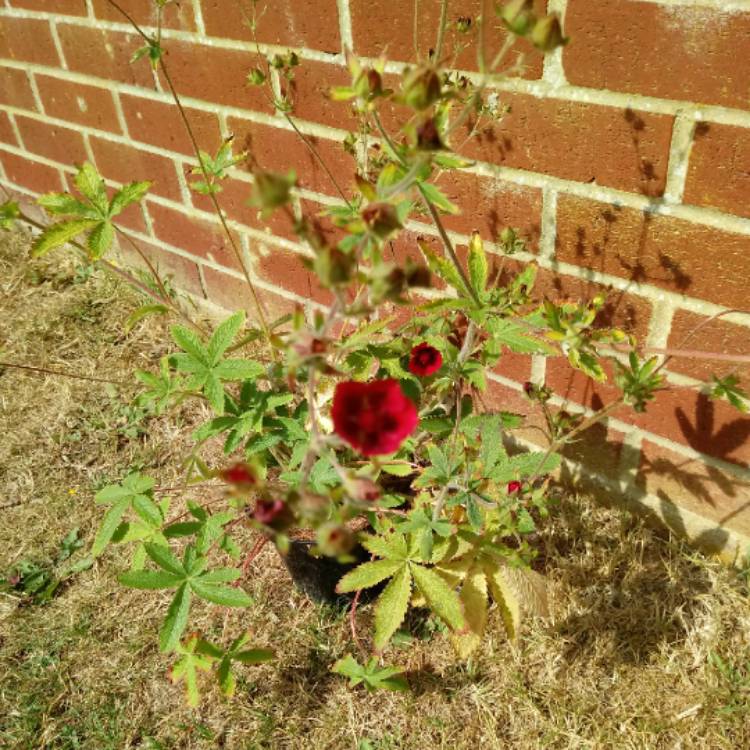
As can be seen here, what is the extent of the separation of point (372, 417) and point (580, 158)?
1.87 ft

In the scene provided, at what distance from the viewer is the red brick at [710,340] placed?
1.05 m

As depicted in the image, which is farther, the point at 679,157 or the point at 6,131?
the point at 6,131

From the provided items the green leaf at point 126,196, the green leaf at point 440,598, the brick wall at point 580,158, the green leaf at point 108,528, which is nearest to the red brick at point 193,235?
the brick wall at point 580,158

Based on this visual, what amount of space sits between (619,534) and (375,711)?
55 centimetres

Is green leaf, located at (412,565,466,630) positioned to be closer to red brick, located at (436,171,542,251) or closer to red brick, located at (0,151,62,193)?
red brick, located at (436,171,542,251)

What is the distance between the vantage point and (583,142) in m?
1.02

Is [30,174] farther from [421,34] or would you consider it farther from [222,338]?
[421,34]

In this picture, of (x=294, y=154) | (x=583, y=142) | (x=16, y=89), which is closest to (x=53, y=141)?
(x=16, y=89)

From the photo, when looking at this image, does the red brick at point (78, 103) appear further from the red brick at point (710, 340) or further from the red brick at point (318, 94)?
the red brick at point (710, 340)

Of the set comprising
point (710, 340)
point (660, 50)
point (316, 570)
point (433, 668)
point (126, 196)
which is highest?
point (660, 50)

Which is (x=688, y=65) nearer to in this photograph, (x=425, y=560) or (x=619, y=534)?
(x=425, y=560)

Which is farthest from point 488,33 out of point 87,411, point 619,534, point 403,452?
point 87,411

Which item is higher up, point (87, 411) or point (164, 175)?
point (164, 175)

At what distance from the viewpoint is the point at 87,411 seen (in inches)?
70.5
